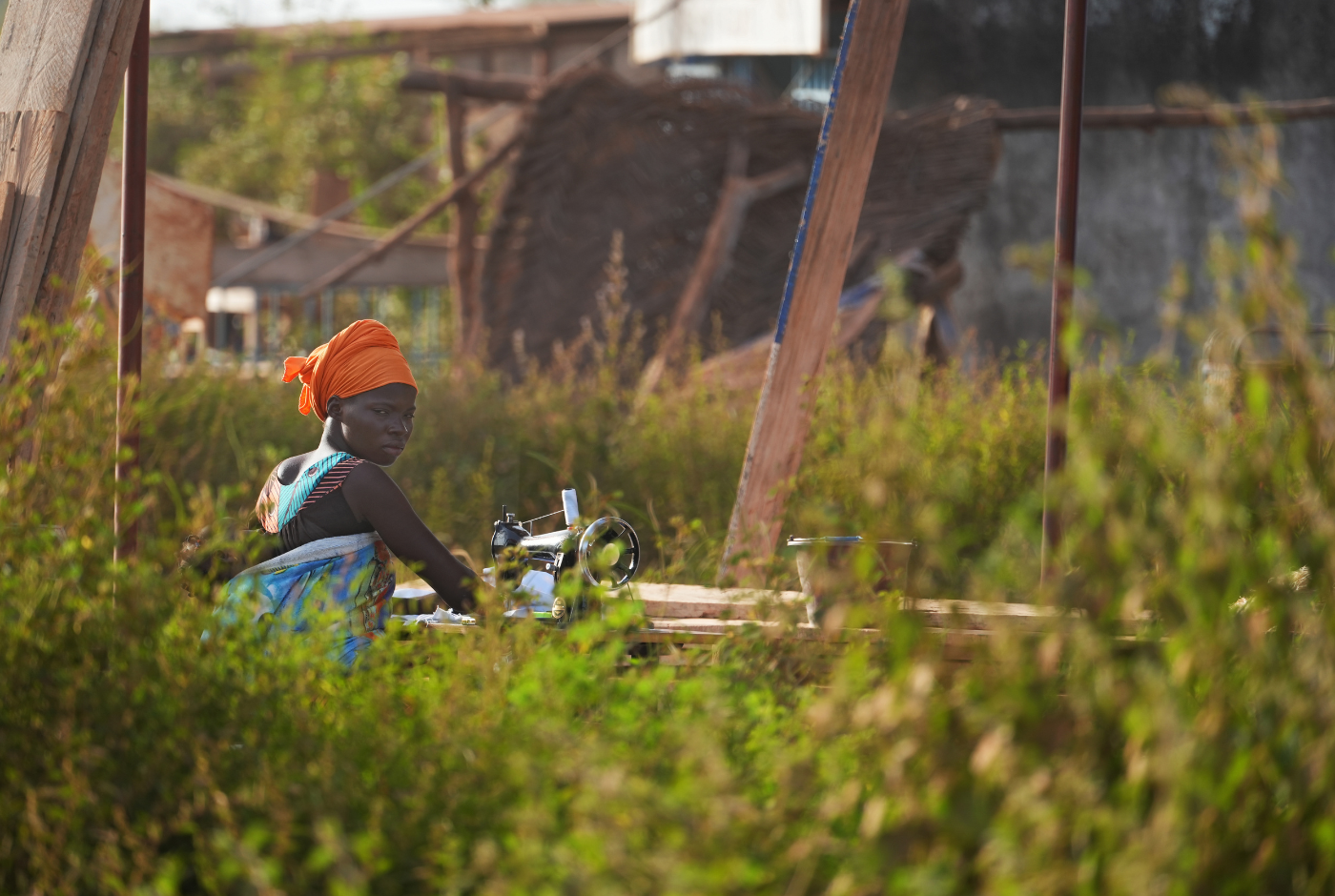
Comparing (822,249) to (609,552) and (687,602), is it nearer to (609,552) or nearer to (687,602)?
(687,602)

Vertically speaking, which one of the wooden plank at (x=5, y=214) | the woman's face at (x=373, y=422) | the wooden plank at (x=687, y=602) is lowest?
the wooden plank at (x=687, y=602)

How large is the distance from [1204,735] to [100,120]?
315 centimetres

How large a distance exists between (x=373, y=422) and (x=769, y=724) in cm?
163

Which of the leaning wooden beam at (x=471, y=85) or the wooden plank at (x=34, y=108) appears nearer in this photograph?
the wooden plank at (x=34, y=108)

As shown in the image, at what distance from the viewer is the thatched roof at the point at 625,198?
34.9 ft

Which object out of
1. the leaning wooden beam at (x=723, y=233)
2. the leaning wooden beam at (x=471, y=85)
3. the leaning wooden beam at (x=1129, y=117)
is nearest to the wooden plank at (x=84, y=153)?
the leaning wooden beam at (x=723, y=233)

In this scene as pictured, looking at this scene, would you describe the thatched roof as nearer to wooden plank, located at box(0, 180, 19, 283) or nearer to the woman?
the woman

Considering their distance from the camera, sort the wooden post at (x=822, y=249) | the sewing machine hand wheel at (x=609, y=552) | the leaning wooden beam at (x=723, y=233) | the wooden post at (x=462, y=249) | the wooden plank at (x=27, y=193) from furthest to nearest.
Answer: the wooden post at (x=462, y=249) → the leaning wooden beam at (x=723, y=233) → the wooden post at (x=822, y=249) → the wooden plank at (x=27, y=193) → the sewing machine hand wheel at (x=609, y=552)

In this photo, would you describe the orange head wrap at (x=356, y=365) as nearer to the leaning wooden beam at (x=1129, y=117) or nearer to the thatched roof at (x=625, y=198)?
the leaning wooden beam at (x=1129, y=117)

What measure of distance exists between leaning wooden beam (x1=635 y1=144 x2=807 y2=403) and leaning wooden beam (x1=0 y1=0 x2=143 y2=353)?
6428 millimetres

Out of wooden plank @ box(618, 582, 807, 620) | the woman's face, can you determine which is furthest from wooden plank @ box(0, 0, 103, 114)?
wooden plank @ box(618, 582, 807, 620)

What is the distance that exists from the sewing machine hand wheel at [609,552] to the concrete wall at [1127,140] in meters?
8.62

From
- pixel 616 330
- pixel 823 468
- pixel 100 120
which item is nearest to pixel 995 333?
pixel 616 330

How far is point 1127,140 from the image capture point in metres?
12.3
